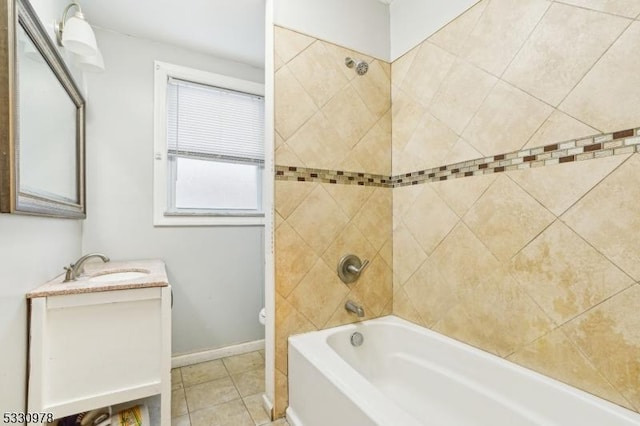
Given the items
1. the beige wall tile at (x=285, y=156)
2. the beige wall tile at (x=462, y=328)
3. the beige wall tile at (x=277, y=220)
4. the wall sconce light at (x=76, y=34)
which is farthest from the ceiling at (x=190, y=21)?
the beige wall tile at (x=462, y=328)

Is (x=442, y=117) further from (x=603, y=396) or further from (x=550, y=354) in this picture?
(x=603, y=396)

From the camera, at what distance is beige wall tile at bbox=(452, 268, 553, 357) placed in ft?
4.02

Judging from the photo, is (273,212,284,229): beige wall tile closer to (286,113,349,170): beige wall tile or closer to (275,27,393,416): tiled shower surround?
(275,27,393,416): tiled shower surround

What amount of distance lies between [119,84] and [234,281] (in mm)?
1729

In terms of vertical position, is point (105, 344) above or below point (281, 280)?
below

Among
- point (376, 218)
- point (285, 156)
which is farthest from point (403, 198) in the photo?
point (285, 156)

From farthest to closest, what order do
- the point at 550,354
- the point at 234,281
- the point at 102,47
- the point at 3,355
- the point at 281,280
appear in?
1. the point at 234,281
2. the point at 102,47
3. the point at 281,280
4. the point at 550,354
5. the point at 3,355

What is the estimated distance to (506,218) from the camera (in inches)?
51.9

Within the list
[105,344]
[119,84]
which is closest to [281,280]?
[105,344]

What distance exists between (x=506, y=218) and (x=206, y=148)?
2.17 meters

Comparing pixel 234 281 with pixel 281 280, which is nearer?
pixel 281 280

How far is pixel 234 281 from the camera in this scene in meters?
2.42

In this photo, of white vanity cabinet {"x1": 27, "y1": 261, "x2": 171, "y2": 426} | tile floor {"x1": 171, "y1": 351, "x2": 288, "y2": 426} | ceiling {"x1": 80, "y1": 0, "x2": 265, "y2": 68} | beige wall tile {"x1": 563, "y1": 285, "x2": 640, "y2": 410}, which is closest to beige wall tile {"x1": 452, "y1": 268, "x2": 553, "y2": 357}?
beige wall tile {"x1": 563, "y1": 285, "x2": 640, "y2": 410}

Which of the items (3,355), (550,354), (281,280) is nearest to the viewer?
(3,355)
